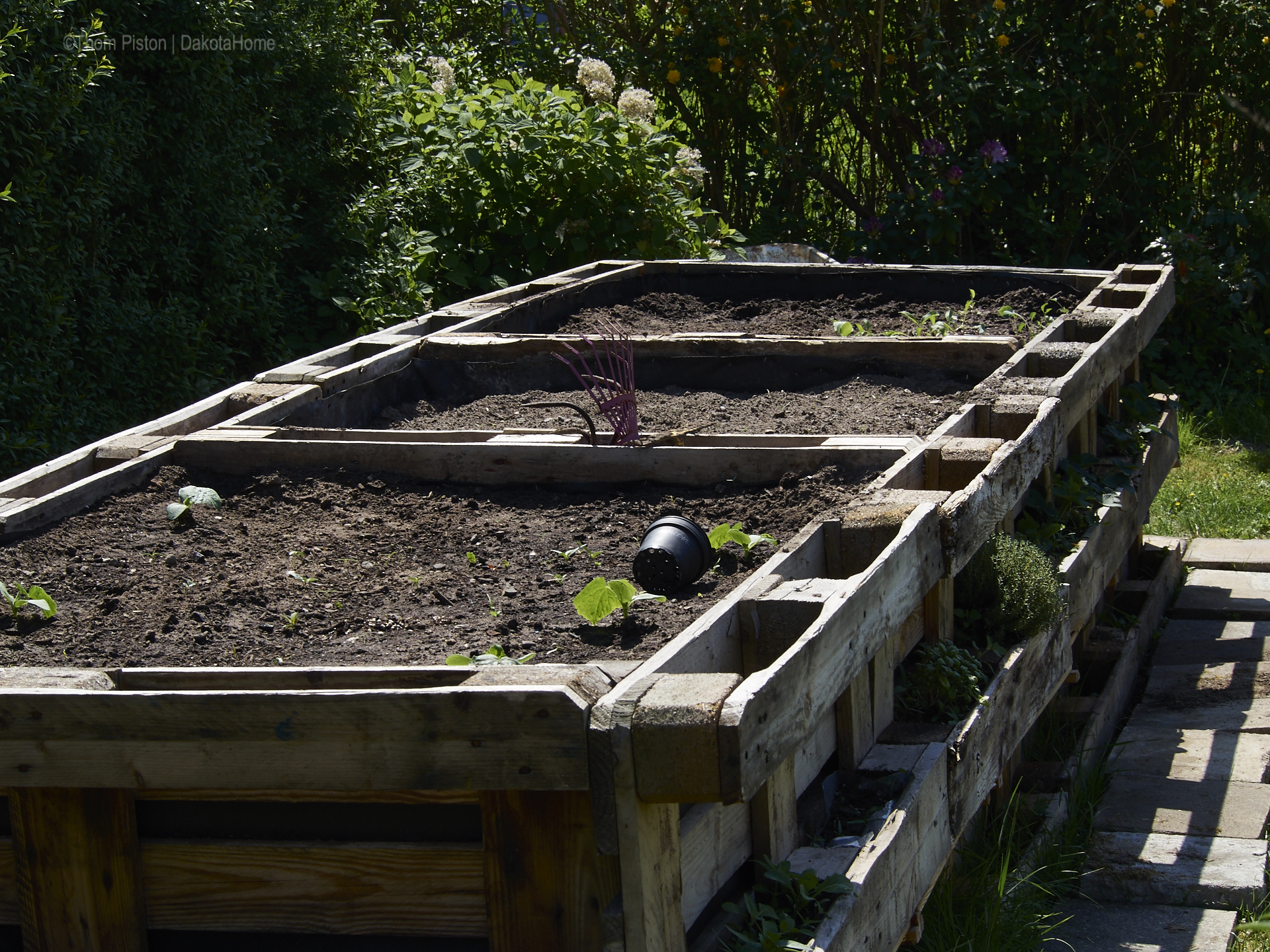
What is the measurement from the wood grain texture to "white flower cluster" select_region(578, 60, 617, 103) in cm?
679

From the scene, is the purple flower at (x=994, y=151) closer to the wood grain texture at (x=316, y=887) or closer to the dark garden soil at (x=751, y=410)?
the dark garden soil at (x=751, y=410)

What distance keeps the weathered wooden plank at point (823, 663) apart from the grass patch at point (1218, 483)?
443cm

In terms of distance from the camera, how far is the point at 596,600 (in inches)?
98.0

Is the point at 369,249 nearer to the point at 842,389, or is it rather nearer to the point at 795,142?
the point at 842,389

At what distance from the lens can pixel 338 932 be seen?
1936 millimetres

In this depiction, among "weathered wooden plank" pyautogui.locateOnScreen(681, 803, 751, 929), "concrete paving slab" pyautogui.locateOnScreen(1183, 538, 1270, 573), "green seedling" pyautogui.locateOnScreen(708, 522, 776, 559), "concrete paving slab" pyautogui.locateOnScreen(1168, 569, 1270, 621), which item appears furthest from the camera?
"concrete paving slab" pyautogui.locateOnScreen(1183, 538, 1270, 573)

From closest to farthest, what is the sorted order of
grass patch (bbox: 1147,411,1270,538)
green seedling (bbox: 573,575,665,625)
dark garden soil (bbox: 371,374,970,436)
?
1. green seedling (bbox: 573,575,665,625)
2. dark garden soil (bbox: 371,374,970,436)
3. grass patch (bbox: 1147,411,1270,538)

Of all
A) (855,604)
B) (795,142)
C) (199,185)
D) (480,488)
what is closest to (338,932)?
(855,604)

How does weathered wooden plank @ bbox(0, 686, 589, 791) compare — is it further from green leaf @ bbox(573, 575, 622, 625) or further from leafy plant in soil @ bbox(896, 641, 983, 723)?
leafy plant in soil @ bbox(896, 641, 983, 723)

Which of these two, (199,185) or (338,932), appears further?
(199,185)

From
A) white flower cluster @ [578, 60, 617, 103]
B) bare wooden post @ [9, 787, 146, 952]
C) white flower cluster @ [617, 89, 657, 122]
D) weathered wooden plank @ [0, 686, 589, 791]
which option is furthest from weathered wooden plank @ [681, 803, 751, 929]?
white flower cluster @ [578, 60, 617, 103]

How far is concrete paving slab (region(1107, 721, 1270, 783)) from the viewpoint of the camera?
12.9ft

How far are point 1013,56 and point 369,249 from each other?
4687 mm

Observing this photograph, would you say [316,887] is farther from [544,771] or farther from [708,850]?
[708,850]
